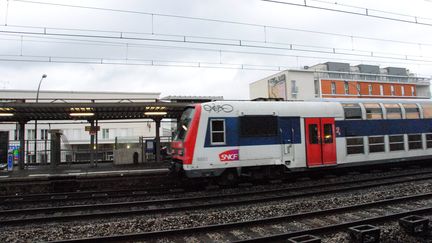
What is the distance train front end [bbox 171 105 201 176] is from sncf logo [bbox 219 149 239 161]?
1.10 m

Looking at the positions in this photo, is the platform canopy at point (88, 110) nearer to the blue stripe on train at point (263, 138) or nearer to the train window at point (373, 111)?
the blue stripe on train at point (263, 138)

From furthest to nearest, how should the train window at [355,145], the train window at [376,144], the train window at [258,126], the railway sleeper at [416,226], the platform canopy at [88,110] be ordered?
the platform canopy at [88,110]
the train window at [376,144]
the train window at [355,145]
the train window at [258,126]
the railway sleeper at [416,226]

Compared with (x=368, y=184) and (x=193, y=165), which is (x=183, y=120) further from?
(x=368, y=184)

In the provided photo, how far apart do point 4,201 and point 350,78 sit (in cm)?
6513

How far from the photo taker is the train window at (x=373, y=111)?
46.8 feet

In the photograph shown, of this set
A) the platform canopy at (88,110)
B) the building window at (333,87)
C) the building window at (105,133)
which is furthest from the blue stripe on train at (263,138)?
the building window at (333,87)

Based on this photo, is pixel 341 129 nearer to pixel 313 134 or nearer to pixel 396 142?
pixel 313 134

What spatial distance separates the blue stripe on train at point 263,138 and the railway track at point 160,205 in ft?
5.86

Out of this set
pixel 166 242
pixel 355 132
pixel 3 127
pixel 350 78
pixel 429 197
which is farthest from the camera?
pixel 350 78

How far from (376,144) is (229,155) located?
7310 millimetres

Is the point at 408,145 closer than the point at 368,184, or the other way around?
the point at 368,184

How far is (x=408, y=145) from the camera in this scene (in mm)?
15172

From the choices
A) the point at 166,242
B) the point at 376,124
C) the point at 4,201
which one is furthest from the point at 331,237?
the point at 4,201

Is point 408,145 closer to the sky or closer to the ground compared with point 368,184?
closer to the sky
